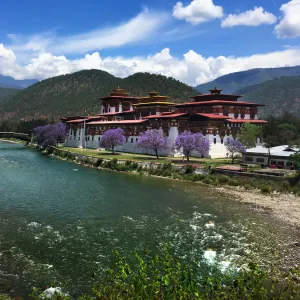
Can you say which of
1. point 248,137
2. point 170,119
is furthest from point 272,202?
point 170,119

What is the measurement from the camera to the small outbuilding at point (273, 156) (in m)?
51.6

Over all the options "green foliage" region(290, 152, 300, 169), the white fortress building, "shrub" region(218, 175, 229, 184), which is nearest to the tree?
the white fortress building

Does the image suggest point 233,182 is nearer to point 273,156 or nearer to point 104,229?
point 273,156

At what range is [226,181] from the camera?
157ft

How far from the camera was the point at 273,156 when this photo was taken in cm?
5328

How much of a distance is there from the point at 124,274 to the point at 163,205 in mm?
26883

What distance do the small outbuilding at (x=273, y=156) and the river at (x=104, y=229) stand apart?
14.7 metres

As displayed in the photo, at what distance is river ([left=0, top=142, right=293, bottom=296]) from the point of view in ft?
64.0

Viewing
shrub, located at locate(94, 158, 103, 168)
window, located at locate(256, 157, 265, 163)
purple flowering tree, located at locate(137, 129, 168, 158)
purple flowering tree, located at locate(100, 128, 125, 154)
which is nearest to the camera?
window, located at locate(256, 157, 265, 163)

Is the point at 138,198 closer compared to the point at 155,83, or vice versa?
the point at 138,198

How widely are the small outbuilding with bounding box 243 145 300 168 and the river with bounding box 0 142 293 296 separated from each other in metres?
14.7

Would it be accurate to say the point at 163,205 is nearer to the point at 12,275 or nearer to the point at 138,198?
the point at 138,198

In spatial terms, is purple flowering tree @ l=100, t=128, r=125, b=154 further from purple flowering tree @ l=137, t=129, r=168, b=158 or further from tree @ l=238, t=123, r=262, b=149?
tree @ l=238, t=123, r=262, b=149

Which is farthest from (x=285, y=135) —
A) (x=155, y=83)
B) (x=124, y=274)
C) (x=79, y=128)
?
(x=155, y=83)
